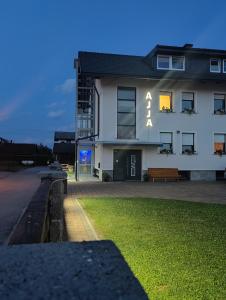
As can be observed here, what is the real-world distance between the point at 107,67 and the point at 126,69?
4.39 feet

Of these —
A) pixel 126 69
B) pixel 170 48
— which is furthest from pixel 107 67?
pixel 170 48

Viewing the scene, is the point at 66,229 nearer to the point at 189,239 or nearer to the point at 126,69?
the point at 189,239

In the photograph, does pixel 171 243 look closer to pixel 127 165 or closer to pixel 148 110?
pixel 127 165

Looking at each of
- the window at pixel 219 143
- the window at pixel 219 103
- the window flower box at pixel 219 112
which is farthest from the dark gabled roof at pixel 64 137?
the window flower box at pixel 219 112

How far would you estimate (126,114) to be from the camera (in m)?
26.4

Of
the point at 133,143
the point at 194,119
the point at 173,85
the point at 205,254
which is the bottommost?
the point at 205,254

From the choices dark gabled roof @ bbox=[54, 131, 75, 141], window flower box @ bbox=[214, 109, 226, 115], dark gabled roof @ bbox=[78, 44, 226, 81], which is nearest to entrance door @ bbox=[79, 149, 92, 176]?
dark gabled roof @ bbox=[78, 44, 226, 81]

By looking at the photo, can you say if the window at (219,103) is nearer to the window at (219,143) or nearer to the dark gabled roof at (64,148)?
the window at (219,143)

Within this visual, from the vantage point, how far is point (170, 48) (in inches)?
1069

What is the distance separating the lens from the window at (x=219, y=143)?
27.7 m

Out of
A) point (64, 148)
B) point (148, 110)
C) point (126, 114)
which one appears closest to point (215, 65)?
point (148, 110)

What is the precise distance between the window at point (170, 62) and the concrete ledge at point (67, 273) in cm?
2698

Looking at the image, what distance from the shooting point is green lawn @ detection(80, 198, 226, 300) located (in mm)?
4641

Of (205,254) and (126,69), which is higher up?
(126,69)
